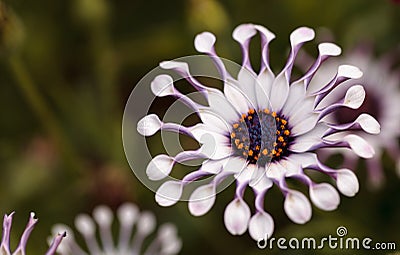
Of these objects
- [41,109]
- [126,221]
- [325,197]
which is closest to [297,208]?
[325,197]

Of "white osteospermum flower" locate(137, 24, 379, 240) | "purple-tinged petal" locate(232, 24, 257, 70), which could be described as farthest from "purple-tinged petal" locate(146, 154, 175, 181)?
"purple-tinged petal" locate(232, 24, 257, 70)

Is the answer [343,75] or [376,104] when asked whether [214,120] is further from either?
[376,104]

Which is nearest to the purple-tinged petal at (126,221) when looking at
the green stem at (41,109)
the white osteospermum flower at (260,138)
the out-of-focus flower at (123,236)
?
the out-of-focus flower at (123,236)

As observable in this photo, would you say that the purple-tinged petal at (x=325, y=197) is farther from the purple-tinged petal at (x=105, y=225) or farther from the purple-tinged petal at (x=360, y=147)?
the purple-tinged petal at (x=105, y=225)

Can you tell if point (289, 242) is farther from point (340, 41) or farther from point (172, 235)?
point (340, 41)

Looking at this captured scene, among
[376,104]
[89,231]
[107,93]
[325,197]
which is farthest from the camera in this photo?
[107,93]

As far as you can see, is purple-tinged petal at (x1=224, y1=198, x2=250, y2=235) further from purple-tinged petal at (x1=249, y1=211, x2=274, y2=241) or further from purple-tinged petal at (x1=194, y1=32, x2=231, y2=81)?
purple-tinged petal at (x1=194, y1=32, x2=231, y2=81)

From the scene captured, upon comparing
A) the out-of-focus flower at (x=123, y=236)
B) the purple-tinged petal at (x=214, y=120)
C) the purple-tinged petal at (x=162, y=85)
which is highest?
the purple-tinged petal at (x=162, y=85)
